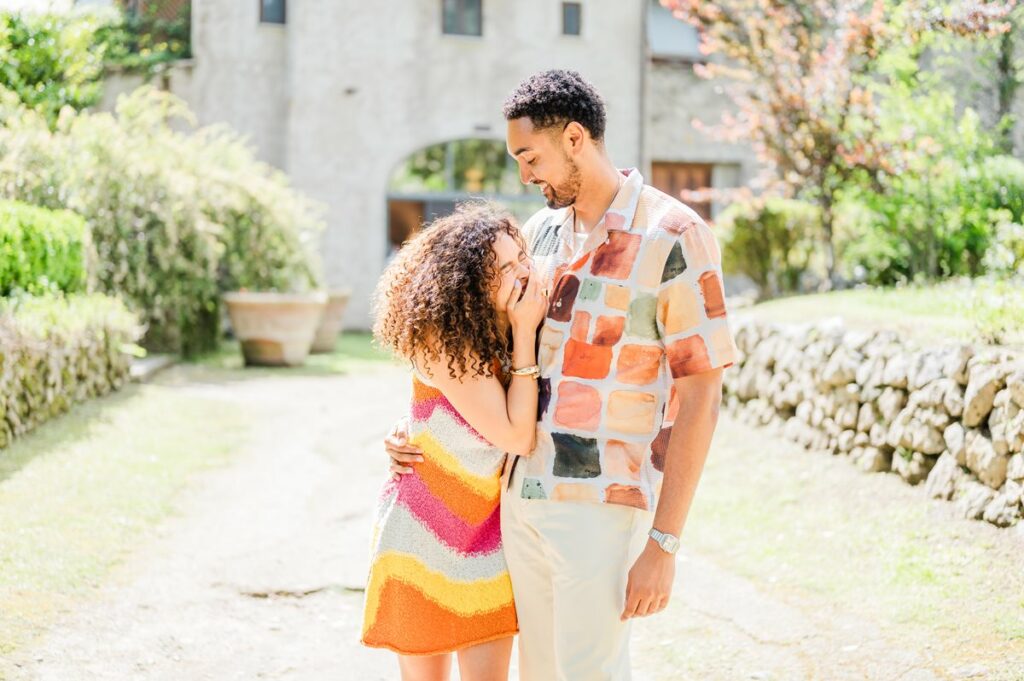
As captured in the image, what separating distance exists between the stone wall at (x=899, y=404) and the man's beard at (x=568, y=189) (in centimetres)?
373

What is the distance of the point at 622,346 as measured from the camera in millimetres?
2559

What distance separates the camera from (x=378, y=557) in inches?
109

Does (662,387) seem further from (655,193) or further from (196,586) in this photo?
(196,586)

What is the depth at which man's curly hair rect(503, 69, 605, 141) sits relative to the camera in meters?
2.60

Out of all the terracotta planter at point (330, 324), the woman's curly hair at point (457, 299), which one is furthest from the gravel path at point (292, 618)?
the terracotta planter at point (330, 324)

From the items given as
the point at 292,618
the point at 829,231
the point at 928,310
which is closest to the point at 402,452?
the point at 292,618

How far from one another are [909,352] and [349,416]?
16.9 feet

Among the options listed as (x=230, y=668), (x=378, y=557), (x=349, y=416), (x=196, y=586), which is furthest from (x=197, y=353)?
(x=378, y=557)

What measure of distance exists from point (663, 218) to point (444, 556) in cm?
102

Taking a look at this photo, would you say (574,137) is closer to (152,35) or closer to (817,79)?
(817,79)

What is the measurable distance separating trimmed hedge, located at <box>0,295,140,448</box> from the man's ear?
573 centimetres

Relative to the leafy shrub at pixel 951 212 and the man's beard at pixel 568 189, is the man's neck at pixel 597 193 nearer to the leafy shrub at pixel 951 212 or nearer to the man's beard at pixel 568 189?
the man's beard at pixel 568 189

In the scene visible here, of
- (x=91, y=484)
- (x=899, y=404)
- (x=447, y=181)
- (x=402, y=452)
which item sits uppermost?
(x=447, y=181)

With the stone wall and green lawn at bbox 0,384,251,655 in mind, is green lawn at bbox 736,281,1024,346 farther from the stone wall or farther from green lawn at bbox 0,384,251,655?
green lawn at bbox 0,384,251,655
